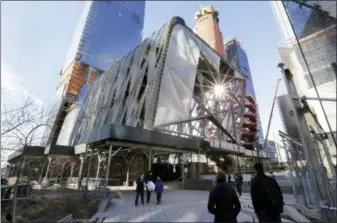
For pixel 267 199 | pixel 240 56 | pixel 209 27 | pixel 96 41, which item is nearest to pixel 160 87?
pixel 267 199

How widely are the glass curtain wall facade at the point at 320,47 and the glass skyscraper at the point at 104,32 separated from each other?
236 ft

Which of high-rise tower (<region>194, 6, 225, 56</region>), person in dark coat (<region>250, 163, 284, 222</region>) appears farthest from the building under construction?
person in dark coat (<region>250, 163, 284, 222</region>)

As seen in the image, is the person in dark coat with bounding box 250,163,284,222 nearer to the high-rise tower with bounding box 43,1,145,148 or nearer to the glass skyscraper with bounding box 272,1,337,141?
the glass skyscraper with bounding box 272,1,337,141

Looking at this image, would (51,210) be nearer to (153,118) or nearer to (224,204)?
(224,204)

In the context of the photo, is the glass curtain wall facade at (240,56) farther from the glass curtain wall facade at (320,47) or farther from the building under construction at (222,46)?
the glass curtain wall facade at (320,47)

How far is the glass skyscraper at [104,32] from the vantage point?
79.5m

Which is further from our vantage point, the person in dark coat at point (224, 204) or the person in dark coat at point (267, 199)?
the person in dark coat at point (267, 199)

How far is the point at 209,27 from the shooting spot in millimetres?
81000

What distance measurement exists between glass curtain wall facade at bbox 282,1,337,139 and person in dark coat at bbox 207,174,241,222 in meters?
20.4

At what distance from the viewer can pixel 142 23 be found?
365 ft

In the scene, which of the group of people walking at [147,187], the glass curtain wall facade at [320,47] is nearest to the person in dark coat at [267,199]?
the group of people walking at [147,187]

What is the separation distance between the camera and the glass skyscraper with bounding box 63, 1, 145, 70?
261 feet

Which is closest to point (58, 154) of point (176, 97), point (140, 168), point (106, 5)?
point (140, 168)

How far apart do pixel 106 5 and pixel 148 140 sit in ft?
308
